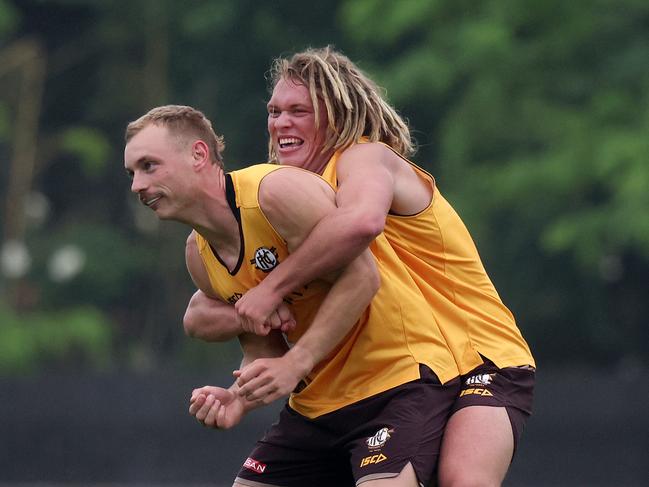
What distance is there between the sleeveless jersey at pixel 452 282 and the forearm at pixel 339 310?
393 mm

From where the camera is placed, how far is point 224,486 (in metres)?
13.4

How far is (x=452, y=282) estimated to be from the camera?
548 centimetres

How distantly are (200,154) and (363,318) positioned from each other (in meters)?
0.87

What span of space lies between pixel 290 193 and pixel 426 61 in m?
15.6

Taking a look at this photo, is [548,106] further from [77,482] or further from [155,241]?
[77,482]

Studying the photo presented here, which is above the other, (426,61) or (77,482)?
(426,61)

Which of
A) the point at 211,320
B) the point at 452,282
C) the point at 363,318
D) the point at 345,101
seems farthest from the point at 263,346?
the point at 345,101

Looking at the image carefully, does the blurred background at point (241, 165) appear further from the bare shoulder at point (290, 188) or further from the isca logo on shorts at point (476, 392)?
the bare shoulder at point (290, 188)

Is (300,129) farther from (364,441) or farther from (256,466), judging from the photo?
(256,466)

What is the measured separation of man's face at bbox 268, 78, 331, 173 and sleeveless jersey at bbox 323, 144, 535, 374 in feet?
0.51

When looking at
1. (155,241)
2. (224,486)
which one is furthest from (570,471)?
(155,241)

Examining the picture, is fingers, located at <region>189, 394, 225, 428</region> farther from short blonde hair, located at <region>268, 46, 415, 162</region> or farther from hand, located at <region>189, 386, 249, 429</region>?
short blonde hair, located at <region>268, 46, 415, 162</region>

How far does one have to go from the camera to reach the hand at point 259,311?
5.04 meters

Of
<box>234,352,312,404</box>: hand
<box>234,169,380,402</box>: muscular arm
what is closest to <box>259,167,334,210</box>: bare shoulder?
<box>234,169,380,402</box>: muscular arm
